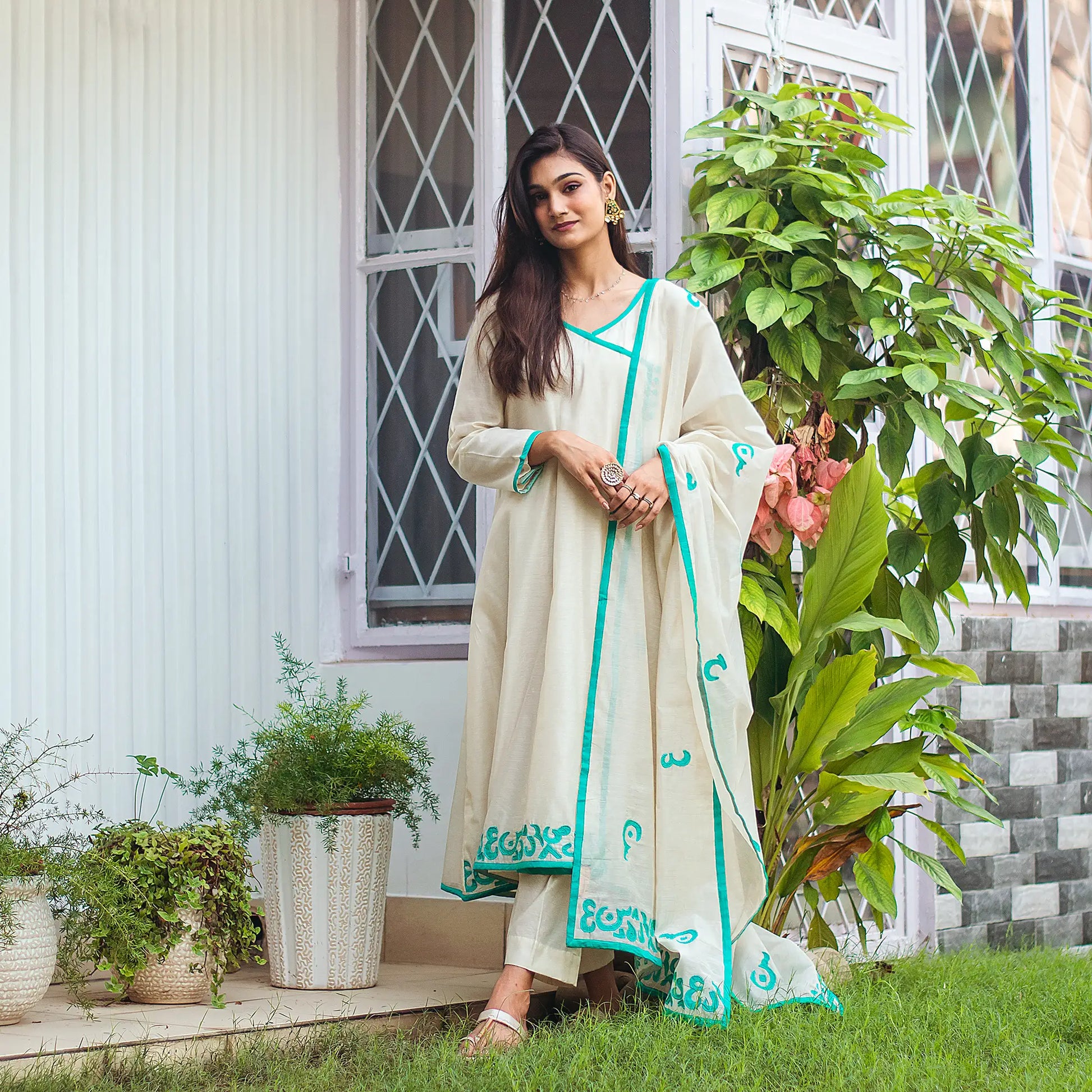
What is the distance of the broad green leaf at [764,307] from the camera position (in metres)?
2.95

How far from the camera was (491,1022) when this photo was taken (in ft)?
7.99

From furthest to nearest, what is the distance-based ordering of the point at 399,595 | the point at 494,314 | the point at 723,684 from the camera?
1. the point at 399,595
2. the point at 494,314
3. the point at 723,684

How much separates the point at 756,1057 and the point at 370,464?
1.89m

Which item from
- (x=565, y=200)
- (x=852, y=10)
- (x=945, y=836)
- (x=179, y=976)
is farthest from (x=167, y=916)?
(x=852, y=10)

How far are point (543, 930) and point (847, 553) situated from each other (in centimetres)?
98

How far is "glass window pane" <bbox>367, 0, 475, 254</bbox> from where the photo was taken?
11.8 feet

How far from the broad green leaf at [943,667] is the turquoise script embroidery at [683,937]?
3.05ft

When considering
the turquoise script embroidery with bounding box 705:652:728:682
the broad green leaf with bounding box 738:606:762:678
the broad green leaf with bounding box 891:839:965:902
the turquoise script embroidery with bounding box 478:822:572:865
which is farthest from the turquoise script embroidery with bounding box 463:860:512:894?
the broad green leaf with bounding box 891:839:965:902

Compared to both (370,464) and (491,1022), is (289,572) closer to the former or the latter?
(370,464)

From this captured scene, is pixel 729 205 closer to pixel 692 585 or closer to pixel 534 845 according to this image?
pixel 692 585

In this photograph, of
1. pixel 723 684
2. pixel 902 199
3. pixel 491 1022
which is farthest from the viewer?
pixel 902 199

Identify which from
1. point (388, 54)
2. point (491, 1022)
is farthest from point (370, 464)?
point (491, 1022)

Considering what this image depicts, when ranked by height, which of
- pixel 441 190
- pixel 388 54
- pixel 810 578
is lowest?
pixel 810 578

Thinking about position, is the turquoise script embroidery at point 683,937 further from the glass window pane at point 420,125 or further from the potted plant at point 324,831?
the glass window pane at point 420,125
